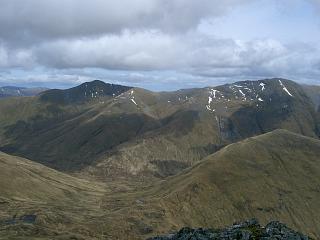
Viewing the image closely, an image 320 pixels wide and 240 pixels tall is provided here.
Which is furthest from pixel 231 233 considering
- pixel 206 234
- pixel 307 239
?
pixel 307 239

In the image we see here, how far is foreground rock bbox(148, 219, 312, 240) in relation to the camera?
350ft

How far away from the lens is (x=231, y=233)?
110m

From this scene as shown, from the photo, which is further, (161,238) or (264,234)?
(161,238)

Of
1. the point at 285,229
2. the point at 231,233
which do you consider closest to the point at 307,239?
the point at 285,229

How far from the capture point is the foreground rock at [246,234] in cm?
10657

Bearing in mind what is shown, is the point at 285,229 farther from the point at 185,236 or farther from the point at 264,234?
the point at 185,236

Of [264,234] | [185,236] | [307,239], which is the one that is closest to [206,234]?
[185,236]

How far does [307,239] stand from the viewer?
365 feet

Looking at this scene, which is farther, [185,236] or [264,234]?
[185,236]

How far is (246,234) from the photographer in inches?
4245

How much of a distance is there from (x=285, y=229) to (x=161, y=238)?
2896cm

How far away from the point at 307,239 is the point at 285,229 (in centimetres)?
527

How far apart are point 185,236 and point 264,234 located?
1900 cm

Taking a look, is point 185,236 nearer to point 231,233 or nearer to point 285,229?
point 231,233
